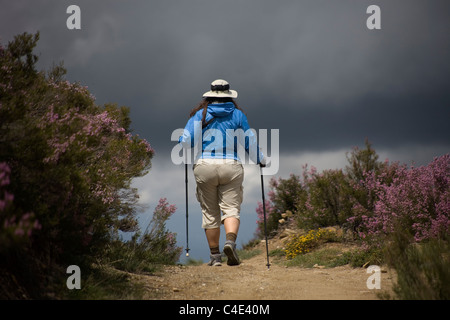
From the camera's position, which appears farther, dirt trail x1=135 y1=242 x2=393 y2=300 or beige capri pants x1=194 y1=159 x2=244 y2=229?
beige capri pants x1=194 y1=159 x2=244 y2=229

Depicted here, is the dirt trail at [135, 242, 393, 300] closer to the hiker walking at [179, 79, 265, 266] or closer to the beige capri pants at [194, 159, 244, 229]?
the hiker walking at [179, 79, 265, 266]

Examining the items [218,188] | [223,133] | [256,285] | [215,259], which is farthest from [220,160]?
[256,285]

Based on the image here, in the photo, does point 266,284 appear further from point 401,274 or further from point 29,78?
point 29,78

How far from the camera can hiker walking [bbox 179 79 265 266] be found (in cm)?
718

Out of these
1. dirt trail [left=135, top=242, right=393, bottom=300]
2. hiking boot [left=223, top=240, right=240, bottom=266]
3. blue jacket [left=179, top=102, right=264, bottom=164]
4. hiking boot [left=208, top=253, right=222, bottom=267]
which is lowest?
dirt trail [left=135, top=242, right=393, bottom=300]

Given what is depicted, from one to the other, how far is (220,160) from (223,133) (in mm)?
498

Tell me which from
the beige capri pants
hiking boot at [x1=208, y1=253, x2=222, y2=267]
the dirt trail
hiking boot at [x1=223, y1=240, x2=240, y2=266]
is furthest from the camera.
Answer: hiking boot at [x1=208, y1=253, x2=222, y2=267]

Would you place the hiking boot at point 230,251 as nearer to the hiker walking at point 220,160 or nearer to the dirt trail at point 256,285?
the hiker walking at point 220,160

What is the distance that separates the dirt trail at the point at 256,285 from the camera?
16.5 feet

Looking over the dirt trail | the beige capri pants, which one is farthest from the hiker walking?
the dirt trail

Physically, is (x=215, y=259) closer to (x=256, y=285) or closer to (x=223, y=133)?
(x=256, y=285)

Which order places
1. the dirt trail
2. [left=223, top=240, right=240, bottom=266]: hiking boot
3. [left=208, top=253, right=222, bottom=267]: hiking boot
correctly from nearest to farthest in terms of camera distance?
the dirt trail < [left=223, top=240, right=240, bottom=266]: hiking boot < [left=208, top=253, right=222, bottom=267]: hiking boot

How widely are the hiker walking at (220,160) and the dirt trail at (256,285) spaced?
0.62 metres

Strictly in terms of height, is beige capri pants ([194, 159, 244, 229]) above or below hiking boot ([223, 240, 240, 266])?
above
